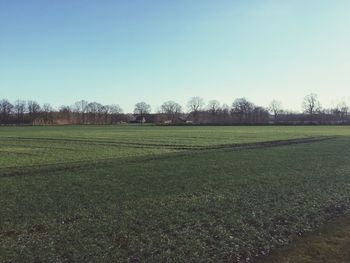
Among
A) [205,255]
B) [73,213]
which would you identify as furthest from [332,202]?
[73,213]

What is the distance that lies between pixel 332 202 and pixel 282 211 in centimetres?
215

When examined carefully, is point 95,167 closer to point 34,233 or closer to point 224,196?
point 224,196

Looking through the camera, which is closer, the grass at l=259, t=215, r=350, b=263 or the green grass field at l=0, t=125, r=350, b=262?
the grass at l=259, t=215, r=350, b=263

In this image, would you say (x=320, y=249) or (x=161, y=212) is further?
(x=161, y=212)

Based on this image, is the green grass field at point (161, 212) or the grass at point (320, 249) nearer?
the grass at point (320, 249)

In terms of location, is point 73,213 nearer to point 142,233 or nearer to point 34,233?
point 34,233

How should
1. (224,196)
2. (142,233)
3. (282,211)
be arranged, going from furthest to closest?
(224,196), (282,211), (142,233)

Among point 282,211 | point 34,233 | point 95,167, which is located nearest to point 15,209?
point 34,233

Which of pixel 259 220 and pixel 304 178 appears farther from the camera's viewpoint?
pixel 304 178

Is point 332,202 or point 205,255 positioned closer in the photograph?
point 205,255

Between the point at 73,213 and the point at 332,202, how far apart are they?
286 inches

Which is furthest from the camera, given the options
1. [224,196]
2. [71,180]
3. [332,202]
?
[71,180]

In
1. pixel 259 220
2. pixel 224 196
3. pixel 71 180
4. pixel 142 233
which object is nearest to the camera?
pixel 142 233

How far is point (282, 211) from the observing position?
11.5 meters
